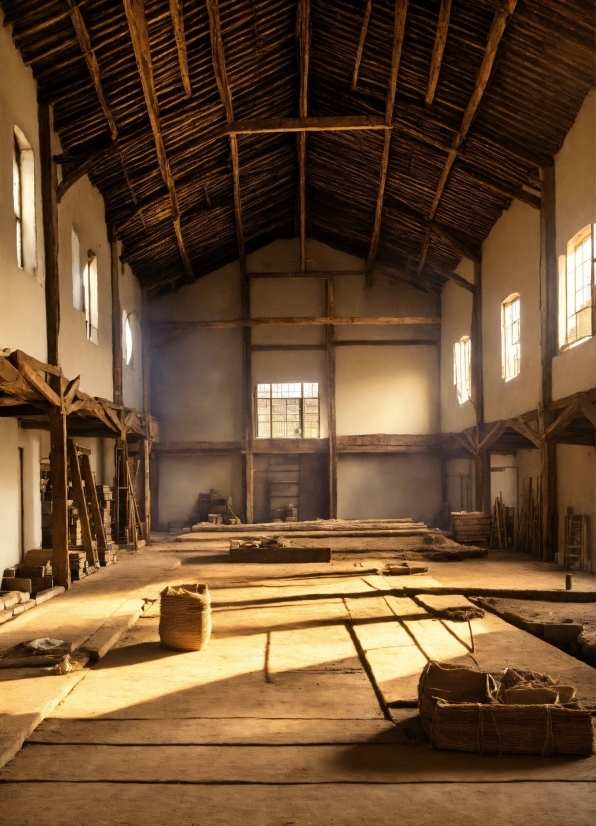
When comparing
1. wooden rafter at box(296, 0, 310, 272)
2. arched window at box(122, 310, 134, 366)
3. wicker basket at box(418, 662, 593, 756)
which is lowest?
wicker basket at box(418, 662, 593, 756)

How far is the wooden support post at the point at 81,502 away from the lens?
1439 cm

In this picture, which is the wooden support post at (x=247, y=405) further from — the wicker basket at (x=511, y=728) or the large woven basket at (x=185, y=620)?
the wicker basket at (x=511, y=728)

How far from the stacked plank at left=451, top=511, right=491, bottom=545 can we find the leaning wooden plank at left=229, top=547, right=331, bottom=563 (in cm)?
399

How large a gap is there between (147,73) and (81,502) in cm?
761

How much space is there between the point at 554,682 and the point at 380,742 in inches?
60.4

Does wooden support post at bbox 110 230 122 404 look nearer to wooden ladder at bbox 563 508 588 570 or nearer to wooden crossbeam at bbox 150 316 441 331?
wooden crossbeam at bbox 150 316 441 331

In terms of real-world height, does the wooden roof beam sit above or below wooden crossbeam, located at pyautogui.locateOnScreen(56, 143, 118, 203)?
above

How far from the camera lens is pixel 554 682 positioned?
253 inches

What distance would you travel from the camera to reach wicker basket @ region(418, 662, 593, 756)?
18.1 ft

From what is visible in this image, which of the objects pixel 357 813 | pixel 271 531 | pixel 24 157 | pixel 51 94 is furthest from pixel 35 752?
pixel 271 531

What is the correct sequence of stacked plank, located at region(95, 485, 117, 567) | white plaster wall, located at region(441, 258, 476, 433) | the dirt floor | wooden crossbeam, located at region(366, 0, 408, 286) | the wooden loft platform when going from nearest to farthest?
the dirt floor, the wooden loft platform, wooden crossbeam, located at region(366, 0, 408, 286), stacked plank, located at region(95, 485, 117, 567), white plaster wall, located at region(441, 258, 476, 433)

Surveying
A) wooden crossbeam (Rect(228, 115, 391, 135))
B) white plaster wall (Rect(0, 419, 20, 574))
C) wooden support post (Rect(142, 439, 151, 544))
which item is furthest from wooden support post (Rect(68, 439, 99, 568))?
wooden crossbeam (Rect(228, 115, 391, 135))

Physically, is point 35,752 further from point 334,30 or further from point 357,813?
point 334,30

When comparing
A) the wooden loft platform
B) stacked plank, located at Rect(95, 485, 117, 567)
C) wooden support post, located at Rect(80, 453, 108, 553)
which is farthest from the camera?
stacked plank, located at Rect(95, 485, 117, 567)
